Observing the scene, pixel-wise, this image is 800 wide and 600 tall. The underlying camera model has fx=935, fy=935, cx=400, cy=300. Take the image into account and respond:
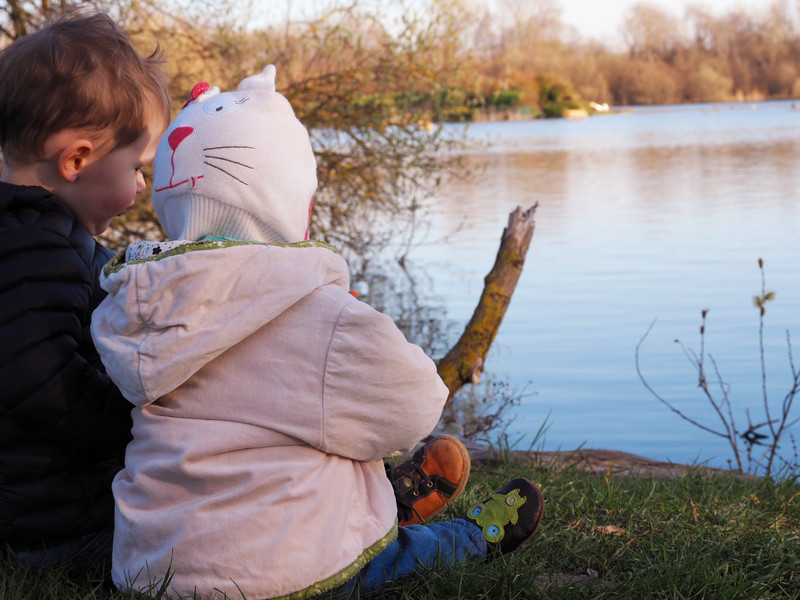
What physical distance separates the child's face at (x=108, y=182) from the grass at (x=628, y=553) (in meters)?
0.88

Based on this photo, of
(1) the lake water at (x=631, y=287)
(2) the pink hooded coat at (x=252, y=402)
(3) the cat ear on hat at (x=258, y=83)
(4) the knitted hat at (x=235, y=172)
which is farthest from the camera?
(1) the lake water at (x=631, y=287)

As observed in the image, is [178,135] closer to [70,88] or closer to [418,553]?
[70,88]

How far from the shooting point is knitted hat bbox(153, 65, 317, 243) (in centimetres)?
198

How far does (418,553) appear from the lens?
2.26 m

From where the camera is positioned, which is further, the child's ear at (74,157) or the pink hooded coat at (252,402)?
the child's ear at (74,157)

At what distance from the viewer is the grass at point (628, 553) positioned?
7.22ft

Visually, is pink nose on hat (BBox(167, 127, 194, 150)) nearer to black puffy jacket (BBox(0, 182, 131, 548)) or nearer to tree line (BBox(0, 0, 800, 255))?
black puffy jacket (BBox(0, 182, 131, 548))

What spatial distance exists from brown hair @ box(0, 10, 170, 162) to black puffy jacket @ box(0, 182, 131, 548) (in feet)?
0.58

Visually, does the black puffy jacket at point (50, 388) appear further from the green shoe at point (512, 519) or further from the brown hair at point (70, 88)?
the green shoe at point (512, 519)

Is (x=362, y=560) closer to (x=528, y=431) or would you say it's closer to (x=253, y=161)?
(x=253, y=161)

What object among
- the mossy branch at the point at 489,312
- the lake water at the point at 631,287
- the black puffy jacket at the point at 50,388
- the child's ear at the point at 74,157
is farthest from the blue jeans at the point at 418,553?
the lake water at the point at 631,287

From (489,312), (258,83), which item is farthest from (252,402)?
(489,312)

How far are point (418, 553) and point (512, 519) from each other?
0.28 metres

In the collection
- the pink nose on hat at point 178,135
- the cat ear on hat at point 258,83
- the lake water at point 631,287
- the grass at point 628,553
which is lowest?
the lake water at point 631,287
